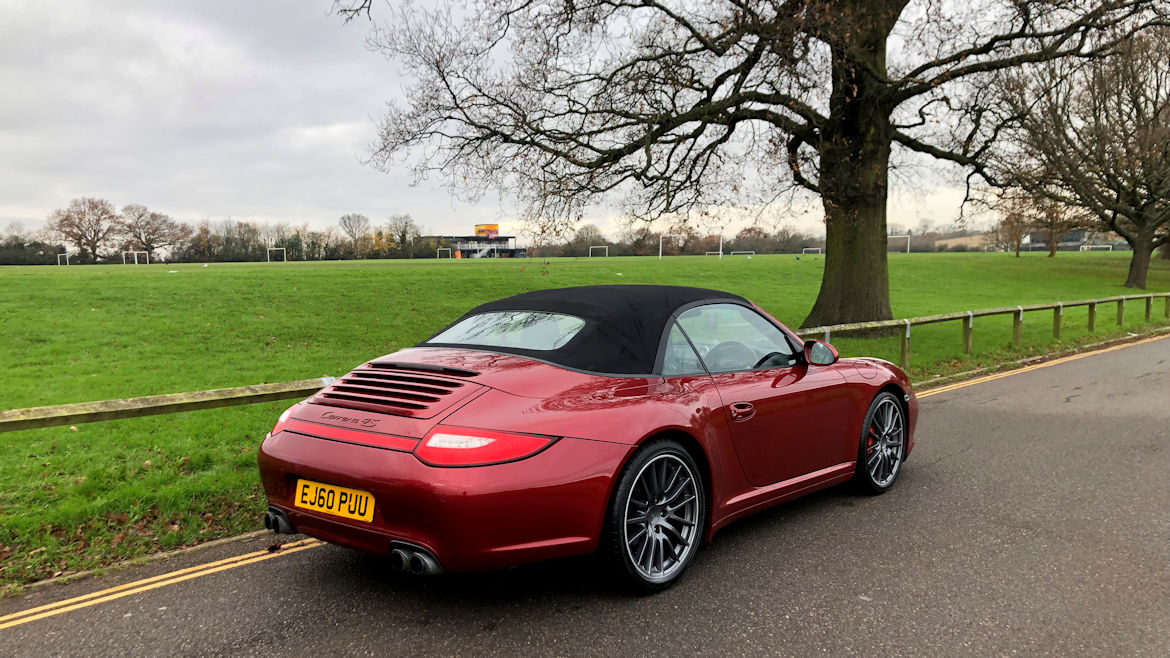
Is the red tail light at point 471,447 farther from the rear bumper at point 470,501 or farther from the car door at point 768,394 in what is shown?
the car door at point 768,394

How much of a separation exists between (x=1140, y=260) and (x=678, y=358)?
4319cm

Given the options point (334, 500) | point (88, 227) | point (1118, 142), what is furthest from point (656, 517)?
point (88, 227)

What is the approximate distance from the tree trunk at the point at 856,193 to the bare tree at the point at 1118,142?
3.51 meters

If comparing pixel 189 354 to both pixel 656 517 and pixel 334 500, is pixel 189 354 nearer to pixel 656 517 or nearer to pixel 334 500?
pixel 334 500

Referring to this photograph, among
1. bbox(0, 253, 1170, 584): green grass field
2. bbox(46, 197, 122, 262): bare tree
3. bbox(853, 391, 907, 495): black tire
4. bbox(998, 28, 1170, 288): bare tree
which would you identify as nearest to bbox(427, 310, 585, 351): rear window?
bbox(0, 253, 1170, 584): green grass field

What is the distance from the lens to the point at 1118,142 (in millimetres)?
25969

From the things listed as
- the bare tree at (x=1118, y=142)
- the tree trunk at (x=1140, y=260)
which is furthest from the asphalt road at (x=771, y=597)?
the tree trunk at (x=1140, y=260)

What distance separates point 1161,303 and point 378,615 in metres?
31.9

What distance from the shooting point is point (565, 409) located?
307 centimetres

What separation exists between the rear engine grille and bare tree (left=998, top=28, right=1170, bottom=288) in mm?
15817

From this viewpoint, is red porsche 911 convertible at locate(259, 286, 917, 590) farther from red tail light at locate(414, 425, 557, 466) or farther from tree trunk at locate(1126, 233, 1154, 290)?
tree trunk at locate(1126, 233, 1154, 290)

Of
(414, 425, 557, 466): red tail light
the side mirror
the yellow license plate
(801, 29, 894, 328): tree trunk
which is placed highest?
(801, 29, 894, 328): tree trunk

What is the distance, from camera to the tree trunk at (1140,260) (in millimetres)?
36000

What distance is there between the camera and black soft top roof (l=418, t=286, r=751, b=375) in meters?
3.45
